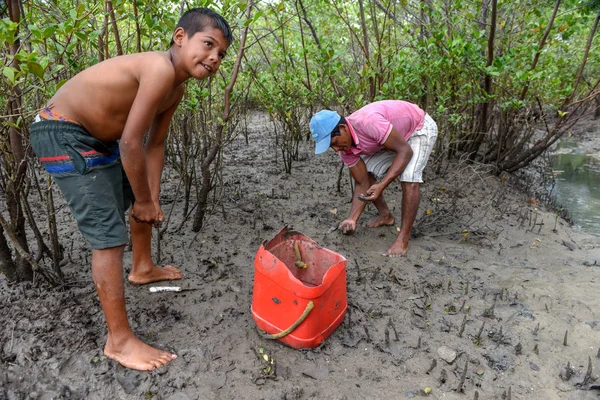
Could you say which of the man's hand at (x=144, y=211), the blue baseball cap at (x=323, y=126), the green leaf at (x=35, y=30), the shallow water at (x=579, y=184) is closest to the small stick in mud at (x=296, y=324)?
the man's hand at (x=144, y=211)

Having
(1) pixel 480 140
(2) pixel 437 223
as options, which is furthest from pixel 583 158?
(2) pixel 437 223

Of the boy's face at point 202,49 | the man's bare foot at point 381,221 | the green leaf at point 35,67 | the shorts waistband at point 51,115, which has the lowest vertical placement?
the man's bare foot at point 381,221

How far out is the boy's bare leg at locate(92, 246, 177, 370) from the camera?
2010 millimetres

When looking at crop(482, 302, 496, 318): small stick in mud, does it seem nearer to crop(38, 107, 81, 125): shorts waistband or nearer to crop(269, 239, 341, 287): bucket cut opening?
crop(269, 239, 341, 287): bucket cut opening

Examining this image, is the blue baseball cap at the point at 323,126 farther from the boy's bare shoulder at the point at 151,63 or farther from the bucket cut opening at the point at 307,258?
the boy's bare shoulder at the point at 151,63

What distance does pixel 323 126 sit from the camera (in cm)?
308

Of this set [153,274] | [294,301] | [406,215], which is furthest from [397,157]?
[153,274]

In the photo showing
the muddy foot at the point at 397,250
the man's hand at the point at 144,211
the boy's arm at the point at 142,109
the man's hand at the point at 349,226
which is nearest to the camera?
the boy's arm at the point at 142,109

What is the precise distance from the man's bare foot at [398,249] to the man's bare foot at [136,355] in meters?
1.90

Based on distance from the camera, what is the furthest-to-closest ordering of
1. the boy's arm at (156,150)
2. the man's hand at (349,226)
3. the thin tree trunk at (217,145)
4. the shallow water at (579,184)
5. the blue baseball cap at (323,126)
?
the shallow water at (579,184)
the man's hand at (349,226)
the blue baseball cap at (323,126)
the thin tree trunk at (217,145)
the boy's arm at (156,150)

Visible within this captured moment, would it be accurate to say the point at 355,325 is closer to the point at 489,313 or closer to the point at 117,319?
the point at 489,313

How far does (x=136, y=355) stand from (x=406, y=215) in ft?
7.37

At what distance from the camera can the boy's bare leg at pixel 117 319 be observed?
2010 mm

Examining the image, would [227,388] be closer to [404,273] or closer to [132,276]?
[132,276]
